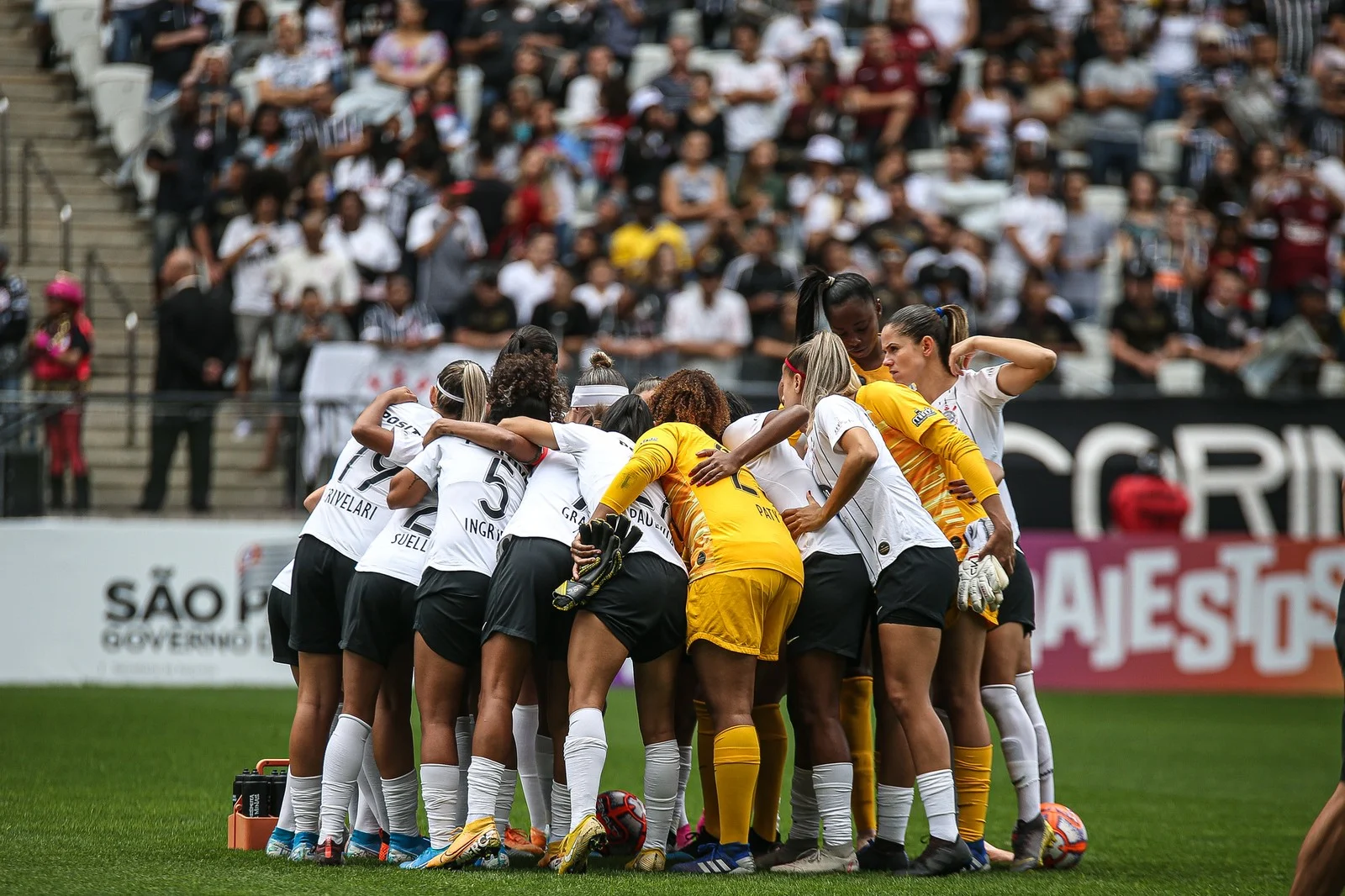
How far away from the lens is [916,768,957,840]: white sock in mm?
6965

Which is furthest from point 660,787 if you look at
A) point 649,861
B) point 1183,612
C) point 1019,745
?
point 1183,612

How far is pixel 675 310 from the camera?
16969mm

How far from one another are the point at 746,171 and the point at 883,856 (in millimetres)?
13372

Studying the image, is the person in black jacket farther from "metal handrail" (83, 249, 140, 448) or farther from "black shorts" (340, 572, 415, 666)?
"black shorts" (340, 572, 415, 666)

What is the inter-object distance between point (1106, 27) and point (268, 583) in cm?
1374

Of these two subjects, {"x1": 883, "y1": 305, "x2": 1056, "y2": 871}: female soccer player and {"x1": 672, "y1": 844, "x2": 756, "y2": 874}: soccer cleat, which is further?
{"x1": 883, "y1": 305, "x2": 1056, "y2": 871}: female soccer player

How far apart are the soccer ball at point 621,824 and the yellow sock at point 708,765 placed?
45 centimetres

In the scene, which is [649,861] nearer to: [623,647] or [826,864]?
[826,864]

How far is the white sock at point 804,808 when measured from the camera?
24.1ft

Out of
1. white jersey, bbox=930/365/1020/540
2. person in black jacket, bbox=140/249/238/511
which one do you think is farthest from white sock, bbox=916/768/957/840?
person in black jacket, bbox=140/249/238/511

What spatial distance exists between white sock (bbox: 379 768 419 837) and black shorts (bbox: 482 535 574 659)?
0.80 m

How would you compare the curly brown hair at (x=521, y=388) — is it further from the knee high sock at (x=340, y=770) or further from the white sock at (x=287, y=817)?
the white sock at (x=287, y=817)

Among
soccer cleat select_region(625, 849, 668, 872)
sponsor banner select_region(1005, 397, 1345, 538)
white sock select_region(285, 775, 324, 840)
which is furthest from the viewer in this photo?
sponsor banner select_region(1005, 397, 1345, 538)

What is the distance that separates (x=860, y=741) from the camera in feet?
25.0
